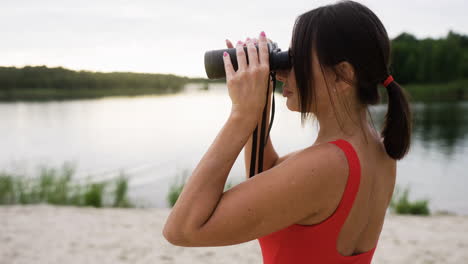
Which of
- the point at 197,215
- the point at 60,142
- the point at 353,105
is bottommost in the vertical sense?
the point at 60,142

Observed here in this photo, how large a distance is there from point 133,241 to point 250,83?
167 inches

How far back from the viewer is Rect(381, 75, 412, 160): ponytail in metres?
0.95

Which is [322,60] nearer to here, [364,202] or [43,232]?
[364,202]

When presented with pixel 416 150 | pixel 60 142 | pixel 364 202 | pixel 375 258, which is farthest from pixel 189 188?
pixel 60 142

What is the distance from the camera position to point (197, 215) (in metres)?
0.77

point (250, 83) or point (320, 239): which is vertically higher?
point (250, 83)

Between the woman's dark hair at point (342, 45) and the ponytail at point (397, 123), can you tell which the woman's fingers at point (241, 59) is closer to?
the woman's dark hair at point (342, 45)

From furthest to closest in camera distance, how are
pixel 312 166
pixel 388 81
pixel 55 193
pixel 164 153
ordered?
pixel 164 153 < pixel 55 193 < pixel 388 81 < pixel 312 166

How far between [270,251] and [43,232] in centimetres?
482

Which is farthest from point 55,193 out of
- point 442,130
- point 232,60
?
point 442,130

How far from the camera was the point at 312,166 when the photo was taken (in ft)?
2.46

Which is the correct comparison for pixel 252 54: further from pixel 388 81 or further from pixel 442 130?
pixel 442 130

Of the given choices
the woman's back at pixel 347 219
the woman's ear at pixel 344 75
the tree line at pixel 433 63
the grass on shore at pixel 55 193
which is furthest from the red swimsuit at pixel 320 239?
the tree line at pixel 433 63

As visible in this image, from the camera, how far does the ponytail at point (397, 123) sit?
37.6 inches
